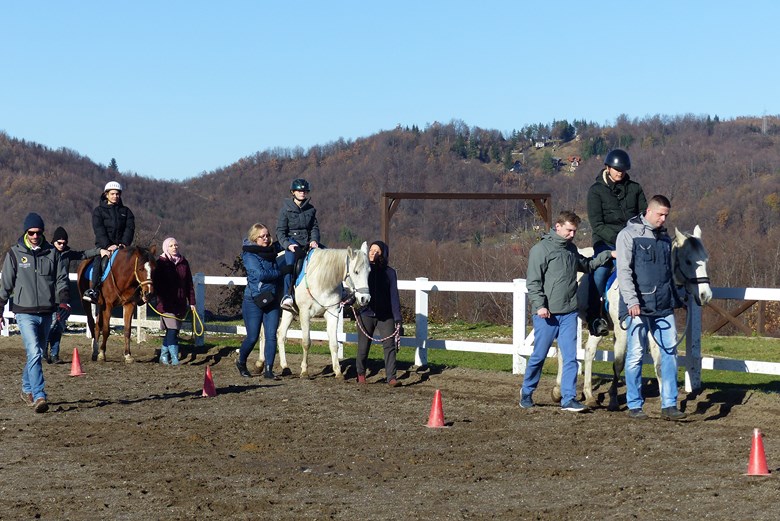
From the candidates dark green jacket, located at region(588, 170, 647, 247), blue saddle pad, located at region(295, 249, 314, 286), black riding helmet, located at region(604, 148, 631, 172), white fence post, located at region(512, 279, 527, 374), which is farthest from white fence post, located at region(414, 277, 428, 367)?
black riding helmet, located at region(604, 148, 631, 172)

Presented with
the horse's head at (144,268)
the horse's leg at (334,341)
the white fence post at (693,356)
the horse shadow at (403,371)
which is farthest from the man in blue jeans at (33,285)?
the white fence post at (693,356)

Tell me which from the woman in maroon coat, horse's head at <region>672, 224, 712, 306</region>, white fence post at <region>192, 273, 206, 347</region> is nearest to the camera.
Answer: horse's head at <region>672, 224, 712, 306</region>

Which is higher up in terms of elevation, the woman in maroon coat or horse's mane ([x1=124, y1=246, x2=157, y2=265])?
horse's mane ([x1=124, y1=246, x2=157, y2=265])

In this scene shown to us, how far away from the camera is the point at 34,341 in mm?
12188

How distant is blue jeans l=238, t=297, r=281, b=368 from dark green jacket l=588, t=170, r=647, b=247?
17.1 ft

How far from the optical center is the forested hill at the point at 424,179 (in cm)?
11869

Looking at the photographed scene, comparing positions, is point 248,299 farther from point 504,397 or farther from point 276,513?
point 276,513

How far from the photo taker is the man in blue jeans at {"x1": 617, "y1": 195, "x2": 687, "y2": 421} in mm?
10992

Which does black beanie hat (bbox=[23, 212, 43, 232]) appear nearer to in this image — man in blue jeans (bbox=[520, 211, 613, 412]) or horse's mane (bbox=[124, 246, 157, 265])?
man in blue jeans (bbox=[520, 211, 613, 412])

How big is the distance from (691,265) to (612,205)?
1068 mm

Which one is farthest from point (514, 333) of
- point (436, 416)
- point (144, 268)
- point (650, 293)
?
point (144, 268)

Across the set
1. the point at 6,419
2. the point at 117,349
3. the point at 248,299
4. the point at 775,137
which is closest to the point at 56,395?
the point at 6,419

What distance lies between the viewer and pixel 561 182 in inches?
5728

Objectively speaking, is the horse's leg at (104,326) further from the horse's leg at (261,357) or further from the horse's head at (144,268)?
the horse's leg at (261,357)
